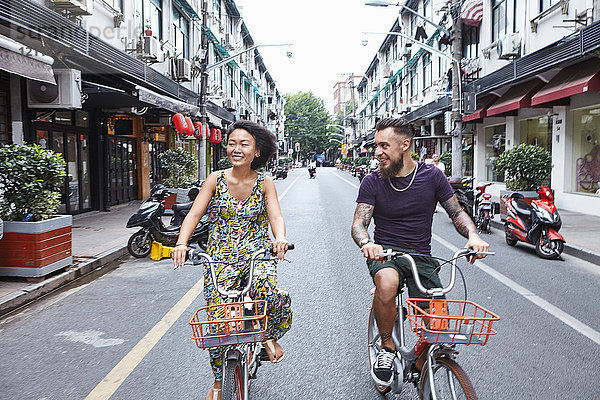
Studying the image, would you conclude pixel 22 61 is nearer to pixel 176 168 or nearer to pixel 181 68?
pixel 176 168

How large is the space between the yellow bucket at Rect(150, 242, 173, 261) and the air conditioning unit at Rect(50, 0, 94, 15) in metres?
5.74

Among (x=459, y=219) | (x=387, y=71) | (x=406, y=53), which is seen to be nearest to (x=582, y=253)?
(x=459, y=219)

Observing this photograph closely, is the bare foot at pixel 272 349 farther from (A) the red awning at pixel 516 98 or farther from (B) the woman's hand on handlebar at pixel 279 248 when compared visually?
(A) the red awning at pixel 516 98

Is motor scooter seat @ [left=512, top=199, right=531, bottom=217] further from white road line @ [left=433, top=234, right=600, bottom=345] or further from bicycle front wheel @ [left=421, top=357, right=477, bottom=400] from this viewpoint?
bicycle front wheel @ [left=421, top=357, right=477, bottom=400]

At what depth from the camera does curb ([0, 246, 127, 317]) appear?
5883 mm

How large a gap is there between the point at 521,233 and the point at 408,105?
30.0m

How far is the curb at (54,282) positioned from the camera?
588cm

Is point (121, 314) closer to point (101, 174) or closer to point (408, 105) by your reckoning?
point (101, 174)

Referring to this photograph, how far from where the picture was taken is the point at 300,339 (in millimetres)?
4734

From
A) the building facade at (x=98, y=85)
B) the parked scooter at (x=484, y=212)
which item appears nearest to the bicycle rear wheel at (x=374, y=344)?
the building facade at (x=98, y=85)

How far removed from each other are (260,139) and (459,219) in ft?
4.38

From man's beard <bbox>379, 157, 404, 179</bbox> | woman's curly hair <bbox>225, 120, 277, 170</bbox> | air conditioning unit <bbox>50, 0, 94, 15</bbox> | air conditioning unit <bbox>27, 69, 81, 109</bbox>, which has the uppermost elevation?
air conditioning unit <bbox>50, 0, 94, 15</bbox>

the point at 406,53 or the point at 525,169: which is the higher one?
the point at 406,53

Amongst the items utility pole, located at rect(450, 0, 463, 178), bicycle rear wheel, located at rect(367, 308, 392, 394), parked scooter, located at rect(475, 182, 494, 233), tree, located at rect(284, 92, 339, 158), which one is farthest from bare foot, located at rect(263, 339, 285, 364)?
tree, located at rect(284, 92, 339, 158)
